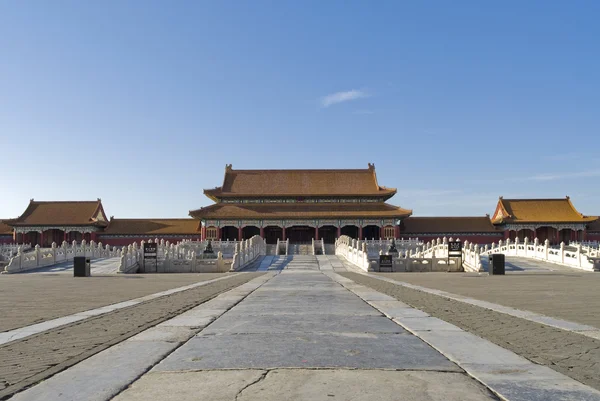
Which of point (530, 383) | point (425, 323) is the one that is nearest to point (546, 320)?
point (425, 323)

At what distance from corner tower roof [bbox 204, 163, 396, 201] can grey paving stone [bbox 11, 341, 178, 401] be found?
54.5 meters

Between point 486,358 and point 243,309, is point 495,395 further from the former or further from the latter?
point 243,309

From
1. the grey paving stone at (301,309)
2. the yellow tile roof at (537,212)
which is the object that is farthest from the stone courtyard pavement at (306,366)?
the yellow tile roof at (537,212)

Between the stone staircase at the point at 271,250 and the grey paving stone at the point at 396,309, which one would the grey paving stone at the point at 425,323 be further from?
the stone staircase at the point at 271,250

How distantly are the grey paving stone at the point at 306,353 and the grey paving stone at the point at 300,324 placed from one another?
37cm

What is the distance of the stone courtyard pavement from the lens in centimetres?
343

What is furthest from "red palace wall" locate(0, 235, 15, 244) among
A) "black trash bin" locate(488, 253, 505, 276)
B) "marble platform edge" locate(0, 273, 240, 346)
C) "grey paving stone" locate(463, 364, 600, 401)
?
"grey paving stone" locate(463, 364, 600, 401)

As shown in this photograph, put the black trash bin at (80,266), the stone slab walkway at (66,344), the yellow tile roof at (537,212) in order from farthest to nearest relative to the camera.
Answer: the yellow tile roof at (537,212), the black trash bin at (80,266), the stone slab walkway at (66,344)

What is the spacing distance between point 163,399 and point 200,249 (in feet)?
128

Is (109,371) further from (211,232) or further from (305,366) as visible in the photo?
(211,232)

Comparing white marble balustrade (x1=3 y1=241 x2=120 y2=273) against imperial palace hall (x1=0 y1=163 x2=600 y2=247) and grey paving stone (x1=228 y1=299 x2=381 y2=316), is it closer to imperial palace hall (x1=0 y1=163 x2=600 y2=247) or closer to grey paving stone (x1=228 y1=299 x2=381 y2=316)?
imperial palace hall (x1=0 y1=163 x2=600 y2=247)

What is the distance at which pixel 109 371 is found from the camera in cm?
405

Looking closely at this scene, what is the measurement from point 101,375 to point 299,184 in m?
58.5

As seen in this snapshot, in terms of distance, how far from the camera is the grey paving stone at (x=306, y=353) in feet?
13.8
